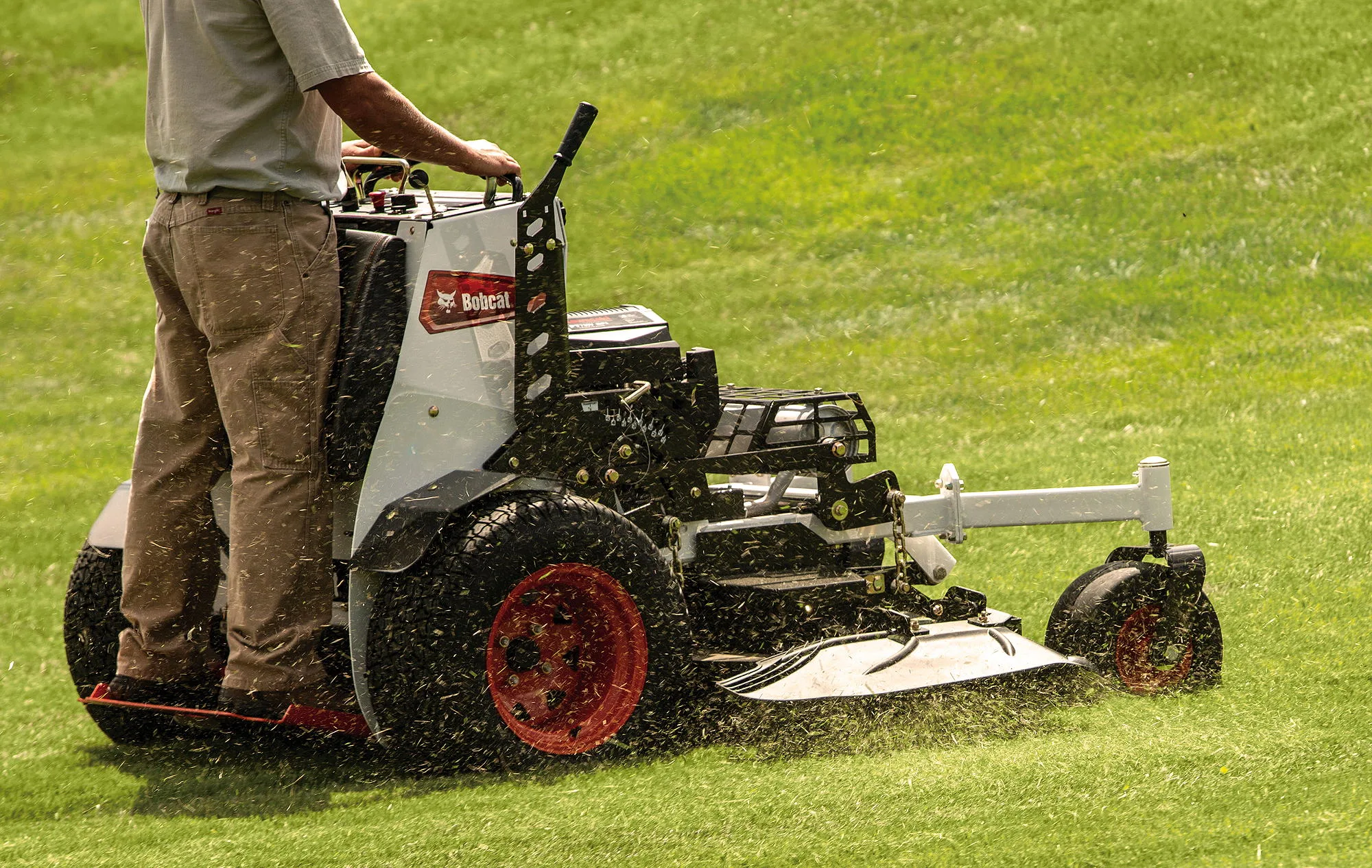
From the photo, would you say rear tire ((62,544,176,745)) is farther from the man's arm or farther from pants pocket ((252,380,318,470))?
the man's arm

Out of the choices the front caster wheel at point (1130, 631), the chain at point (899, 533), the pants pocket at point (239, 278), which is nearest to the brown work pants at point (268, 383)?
the pants pocket at point (239, 278)

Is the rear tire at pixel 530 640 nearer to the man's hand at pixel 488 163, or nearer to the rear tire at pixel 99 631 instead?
the man's hand at pixel 488 163

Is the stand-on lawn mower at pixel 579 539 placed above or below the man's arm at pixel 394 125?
below

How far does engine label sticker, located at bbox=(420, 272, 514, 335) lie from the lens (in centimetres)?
416

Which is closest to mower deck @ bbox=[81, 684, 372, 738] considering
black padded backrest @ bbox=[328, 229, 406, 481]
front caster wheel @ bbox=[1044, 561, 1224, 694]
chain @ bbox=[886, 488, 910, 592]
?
black padded backrest @ bbox=[328, 229, 406, 481]

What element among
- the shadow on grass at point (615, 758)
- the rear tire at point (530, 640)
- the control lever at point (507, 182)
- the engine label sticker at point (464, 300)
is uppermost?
the control lever at point (507, 182)

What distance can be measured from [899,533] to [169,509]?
84.8 inches

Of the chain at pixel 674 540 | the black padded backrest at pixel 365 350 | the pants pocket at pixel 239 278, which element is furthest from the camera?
the chain at pixel 674 540

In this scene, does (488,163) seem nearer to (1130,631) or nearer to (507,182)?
(507,182)

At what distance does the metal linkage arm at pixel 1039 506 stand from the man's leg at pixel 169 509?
83.2 inches

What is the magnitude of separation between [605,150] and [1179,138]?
17.1ft

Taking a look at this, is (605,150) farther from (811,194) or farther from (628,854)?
(628,854)

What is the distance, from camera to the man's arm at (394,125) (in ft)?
12.7

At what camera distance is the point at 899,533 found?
4863 mm
